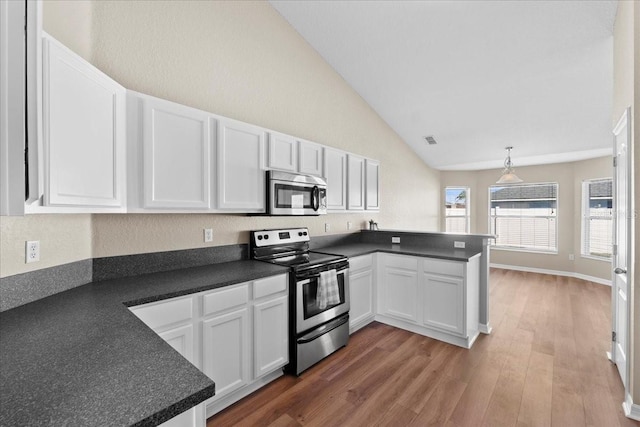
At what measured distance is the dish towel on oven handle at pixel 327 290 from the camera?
2.65 metres

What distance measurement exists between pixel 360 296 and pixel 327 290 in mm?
789

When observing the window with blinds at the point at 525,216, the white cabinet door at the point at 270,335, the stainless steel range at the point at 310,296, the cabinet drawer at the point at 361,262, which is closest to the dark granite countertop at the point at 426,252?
the cabinet drawer at the point at 361,262

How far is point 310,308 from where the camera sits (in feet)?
8.56

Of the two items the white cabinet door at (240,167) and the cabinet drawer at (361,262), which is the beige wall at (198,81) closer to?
the white cabinet door at (240,167)

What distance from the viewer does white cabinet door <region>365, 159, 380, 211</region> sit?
4.08 meters

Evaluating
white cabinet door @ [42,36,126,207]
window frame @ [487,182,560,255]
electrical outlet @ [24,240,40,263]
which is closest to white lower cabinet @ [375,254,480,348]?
white cabinet door @ [42,36,126,207]

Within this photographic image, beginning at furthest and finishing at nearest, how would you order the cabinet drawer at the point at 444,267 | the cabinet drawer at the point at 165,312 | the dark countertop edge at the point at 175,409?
the cabinet drawer at the point at 444,267, the cabinet drawer at the point at 165,312, the dark countertop edge at the point at 175,409

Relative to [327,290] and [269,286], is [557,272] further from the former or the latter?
[269,286]

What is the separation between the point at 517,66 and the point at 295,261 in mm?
3341

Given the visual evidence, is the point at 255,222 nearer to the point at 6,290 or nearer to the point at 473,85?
the point at 6,290

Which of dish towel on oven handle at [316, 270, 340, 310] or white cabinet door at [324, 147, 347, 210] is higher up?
white cabinet door at [324, 147, 347, 210]

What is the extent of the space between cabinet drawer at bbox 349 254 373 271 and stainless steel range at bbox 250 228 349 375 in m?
0.21

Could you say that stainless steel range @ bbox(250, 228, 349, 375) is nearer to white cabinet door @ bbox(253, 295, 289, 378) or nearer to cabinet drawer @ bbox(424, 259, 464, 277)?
white cabinet door @ bbox(253, 295, 289, 378)

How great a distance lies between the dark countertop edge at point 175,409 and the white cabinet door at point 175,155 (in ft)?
4.94
